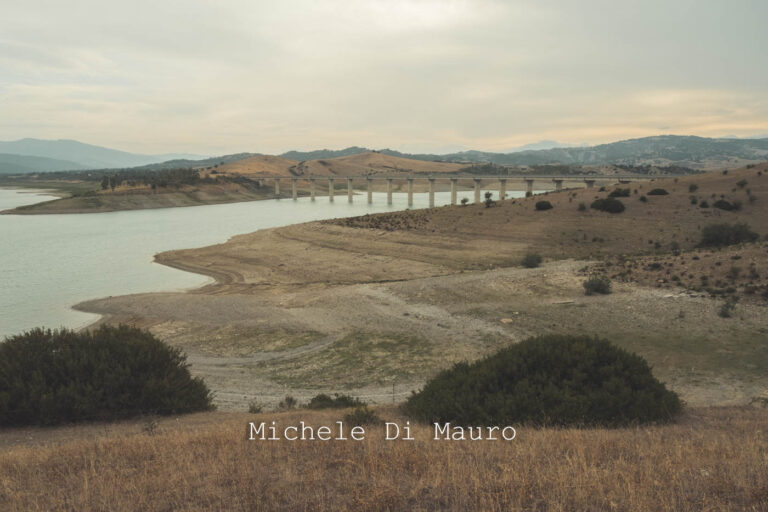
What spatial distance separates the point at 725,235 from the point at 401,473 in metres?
43.6

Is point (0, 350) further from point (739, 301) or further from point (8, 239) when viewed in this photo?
point (8, 239)

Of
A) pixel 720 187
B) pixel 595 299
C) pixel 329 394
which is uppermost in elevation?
pixel 720 187

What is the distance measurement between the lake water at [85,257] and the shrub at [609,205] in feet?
137

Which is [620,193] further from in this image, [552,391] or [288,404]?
[288,404]

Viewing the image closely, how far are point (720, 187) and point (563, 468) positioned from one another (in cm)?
6267

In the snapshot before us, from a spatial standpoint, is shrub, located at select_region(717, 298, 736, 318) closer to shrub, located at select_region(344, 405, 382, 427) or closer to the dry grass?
the dry grass

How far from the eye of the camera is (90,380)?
38.7 feet

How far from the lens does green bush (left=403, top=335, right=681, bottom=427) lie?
10.0m

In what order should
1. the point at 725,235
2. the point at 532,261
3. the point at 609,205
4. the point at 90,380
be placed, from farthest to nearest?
1. the point at 609,205
2. the point at 725,235
3. the point at 532,261
4. the point at 90,380

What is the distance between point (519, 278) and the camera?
29547 millimetres

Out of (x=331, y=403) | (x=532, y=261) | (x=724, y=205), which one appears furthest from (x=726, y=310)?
(x=724, y=205)

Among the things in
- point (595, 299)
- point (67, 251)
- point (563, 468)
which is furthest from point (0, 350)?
point (67, 251)

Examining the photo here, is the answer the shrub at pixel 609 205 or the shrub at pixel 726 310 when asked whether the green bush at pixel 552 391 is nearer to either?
the shrub at pixel 726 310

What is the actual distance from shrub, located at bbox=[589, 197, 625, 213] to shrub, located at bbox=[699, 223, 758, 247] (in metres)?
11.4
